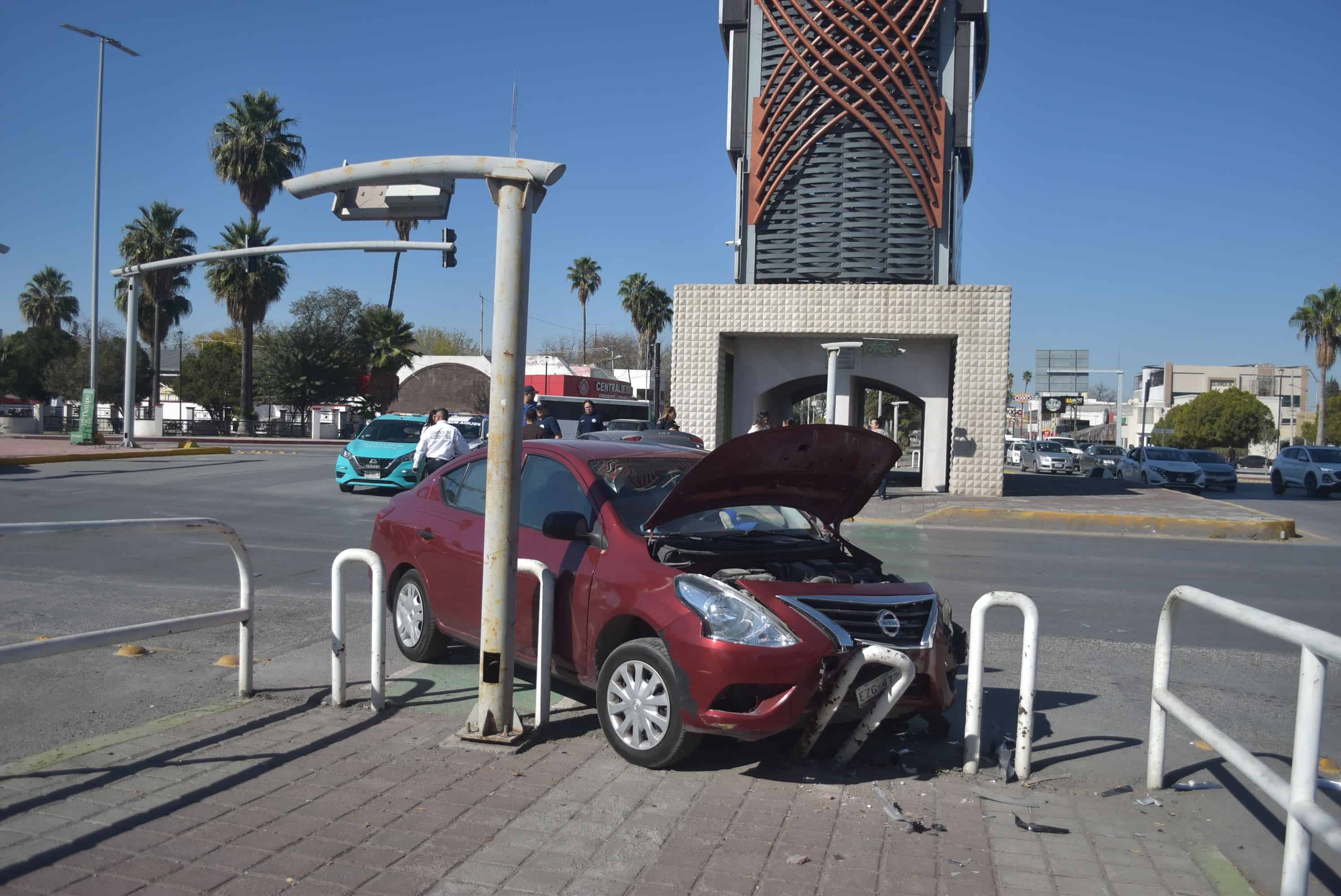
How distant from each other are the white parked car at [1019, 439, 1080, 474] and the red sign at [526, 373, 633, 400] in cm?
2165

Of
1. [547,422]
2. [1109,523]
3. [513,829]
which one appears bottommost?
[513,829]

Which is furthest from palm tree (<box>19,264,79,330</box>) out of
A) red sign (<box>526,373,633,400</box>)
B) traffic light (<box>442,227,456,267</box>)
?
traffic light (<box>442,227,456,267</box>)

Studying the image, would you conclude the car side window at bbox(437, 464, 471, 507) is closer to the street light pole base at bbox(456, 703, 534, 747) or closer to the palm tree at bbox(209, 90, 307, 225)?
the street light pole base at bbox(456, 703, 534, 747)

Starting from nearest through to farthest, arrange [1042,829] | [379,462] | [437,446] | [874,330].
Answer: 1. [1042,829]
2. [437,446]
3. [379,462]
4. [874,330]

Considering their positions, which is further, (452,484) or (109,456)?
(109,456)

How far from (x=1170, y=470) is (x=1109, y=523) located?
16725 millimetres

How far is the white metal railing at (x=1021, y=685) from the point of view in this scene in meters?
4.94

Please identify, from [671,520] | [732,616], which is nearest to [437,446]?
[671,520]

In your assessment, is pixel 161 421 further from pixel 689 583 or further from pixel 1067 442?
pixel 689 583

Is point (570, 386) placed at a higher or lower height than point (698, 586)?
higher

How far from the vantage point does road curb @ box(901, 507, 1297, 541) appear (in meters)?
17.1

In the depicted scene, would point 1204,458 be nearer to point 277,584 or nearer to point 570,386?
point 570,386

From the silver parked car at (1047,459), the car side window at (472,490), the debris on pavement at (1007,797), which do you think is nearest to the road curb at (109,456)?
the car side window at (472,490)

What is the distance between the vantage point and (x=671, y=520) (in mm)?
5414
